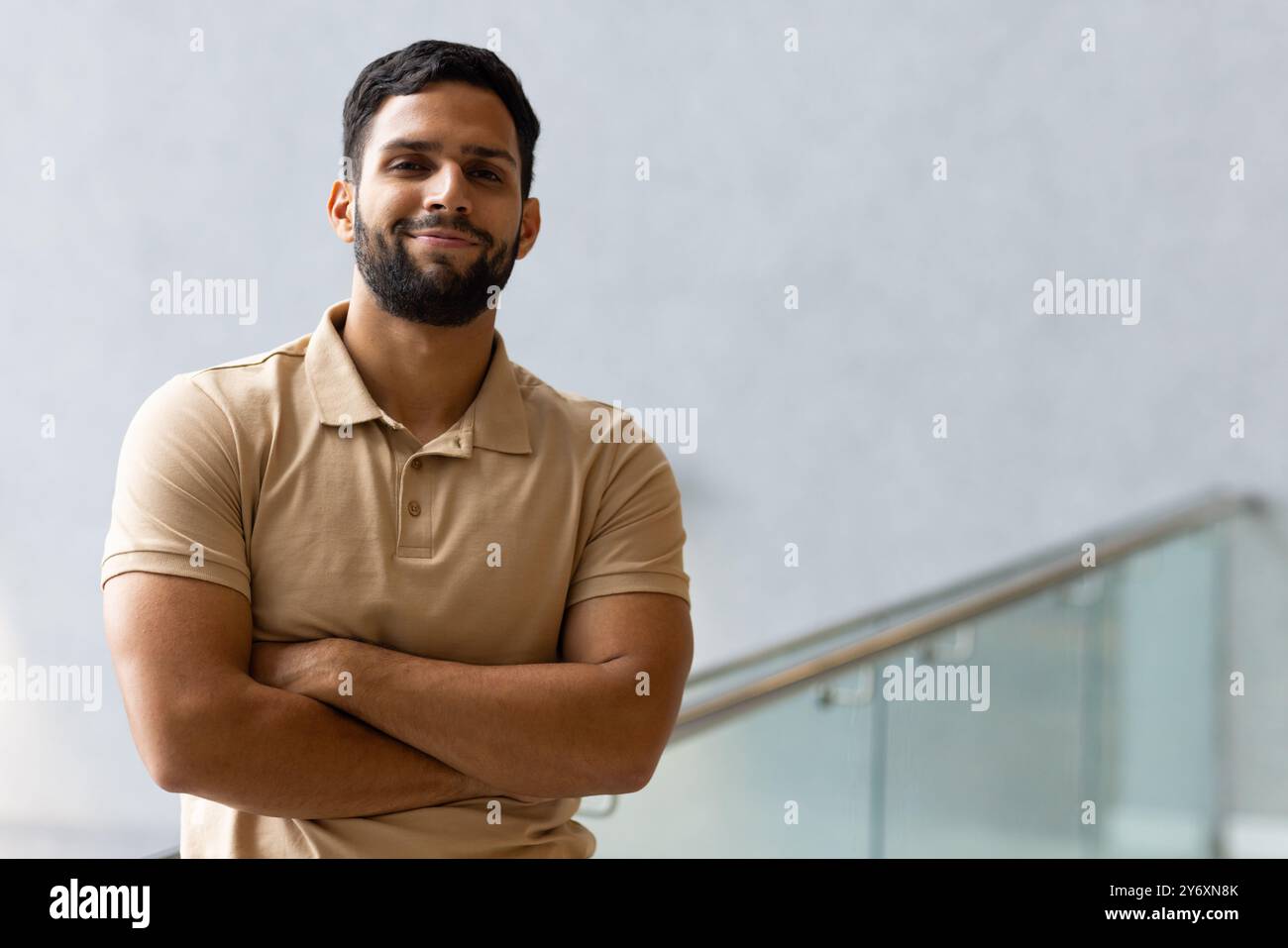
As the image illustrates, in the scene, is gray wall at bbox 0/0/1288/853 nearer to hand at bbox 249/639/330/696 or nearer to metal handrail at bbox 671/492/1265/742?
metal handrail at bbox 671/492/1265/742

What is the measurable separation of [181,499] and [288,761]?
0.91 feet

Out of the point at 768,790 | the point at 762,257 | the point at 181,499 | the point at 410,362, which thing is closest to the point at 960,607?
the point at 768,790

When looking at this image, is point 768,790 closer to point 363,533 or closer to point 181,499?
point 363,533

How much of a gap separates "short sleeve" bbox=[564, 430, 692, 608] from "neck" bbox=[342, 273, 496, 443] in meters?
0.20

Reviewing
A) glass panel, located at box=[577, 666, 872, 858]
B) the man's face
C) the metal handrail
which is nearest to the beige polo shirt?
the man's face

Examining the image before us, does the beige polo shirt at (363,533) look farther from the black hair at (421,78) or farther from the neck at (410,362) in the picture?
the black hair at (421,78)

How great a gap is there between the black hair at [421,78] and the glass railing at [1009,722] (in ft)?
3.02

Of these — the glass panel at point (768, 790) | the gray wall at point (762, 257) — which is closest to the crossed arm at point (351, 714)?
the glass panel at point (768, 790)

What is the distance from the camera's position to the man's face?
4.52ft

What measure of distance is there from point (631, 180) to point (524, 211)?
305cm

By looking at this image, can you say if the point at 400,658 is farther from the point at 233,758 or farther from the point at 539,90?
the point at 539,90

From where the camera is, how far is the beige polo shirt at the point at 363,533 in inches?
50.3

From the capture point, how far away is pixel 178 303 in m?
4.96
